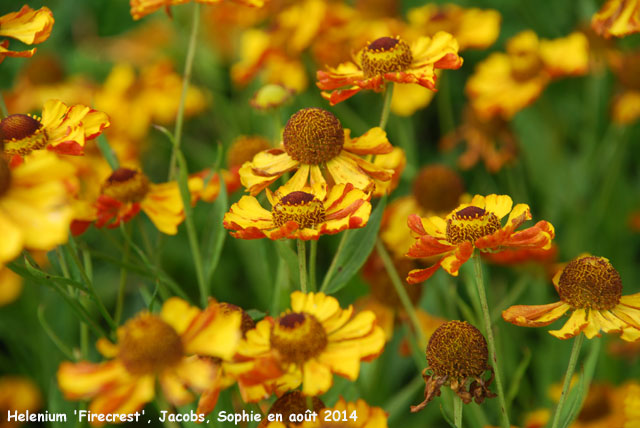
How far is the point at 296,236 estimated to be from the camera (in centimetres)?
78

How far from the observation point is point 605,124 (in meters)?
1.73

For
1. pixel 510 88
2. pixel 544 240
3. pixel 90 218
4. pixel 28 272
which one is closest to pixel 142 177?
pixel 90 218

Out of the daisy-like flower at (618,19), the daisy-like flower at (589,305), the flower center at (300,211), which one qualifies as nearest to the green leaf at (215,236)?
the flower center at (300,211)

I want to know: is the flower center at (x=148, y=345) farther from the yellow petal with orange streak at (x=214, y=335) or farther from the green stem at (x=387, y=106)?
the green stem at (x=387, y=106)

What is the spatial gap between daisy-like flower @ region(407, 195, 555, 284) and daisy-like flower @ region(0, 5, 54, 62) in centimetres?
52

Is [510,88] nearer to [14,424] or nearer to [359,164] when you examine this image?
[359,164]

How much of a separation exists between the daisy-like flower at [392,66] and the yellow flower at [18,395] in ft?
3.30

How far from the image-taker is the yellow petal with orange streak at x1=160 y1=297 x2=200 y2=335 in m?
0.64

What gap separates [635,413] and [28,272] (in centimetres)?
73

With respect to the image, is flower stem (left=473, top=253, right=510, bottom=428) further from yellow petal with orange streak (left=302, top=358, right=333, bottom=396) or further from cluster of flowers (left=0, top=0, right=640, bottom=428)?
yellow petal with orange streak (left=302, top=358, right=333, bottom=396)

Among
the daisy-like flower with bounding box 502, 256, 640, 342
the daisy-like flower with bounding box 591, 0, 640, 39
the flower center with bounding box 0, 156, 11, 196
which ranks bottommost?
the daisy-like flower with bounding box 502, 256, 640, 342

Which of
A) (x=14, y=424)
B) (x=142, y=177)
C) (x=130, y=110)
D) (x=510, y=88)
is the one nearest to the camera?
(x=142, y=177)

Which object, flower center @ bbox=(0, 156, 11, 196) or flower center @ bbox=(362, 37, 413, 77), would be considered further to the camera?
flower center @ bbox=(362, 37, 413, 77)

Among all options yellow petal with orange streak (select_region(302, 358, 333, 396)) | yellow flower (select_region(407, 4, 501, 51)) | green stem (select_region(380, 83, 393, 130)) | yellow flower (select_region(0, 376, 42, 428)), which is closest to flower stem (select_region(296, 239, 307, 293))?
yellow petal with orange streak (select_region(302, 358, 333, 396))
